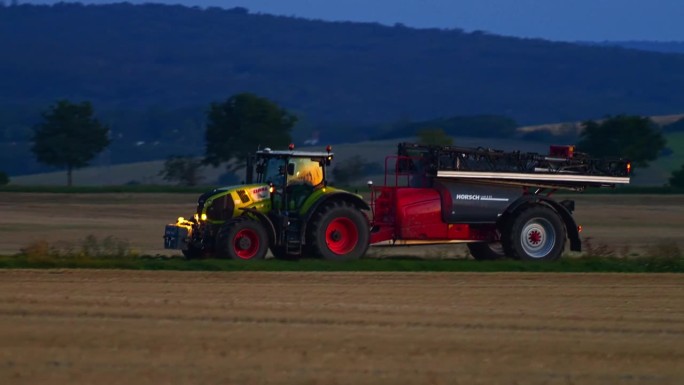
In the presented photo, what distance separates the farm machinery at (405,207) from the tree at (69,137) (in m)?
37.9

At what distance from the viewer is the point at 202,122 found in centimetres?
13762

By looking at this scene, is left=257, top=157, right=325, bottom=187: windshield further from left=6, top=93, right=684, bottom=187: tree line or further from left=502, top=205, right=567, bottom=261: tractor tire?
left=6, top=93, right=684, bottom=187: tree line

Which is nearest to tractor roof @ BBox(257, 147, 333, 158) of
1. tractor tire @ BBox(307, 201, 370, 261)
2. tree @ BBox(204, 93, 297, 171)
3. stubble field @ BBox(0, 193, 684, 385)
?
tractor tire @ BBox(307, 201, 370, 261)

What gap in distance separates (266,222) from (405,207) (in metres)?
2.18

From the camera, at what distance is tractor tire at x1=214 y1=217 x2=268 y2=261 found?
56.4 feet

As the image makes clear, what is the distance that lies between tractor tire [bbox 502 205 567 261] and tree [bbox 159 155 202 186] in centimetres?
3521

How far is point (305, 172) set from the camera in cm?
1788

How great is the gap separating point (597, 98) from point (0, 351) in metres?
154

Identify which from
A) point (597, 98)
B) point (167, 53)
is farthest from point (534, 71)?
point (167, 53)

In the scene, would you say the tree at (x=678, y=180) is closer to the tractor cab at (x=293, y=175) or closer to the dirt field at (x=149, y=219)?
the dirt field at (x=149, y=219)

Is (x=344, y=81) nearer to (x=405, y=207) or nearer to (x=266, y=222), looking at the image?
(x=405, y=207)

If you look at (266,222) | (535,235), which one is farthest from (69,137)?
(535,235)

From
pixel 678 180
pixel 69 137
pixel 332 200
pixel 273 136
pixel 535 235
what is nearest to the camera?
pixel 332 200

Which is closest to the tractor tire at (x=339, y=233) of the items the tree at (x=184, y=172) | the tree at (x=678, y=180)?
the tree at (x=678, y=180)
